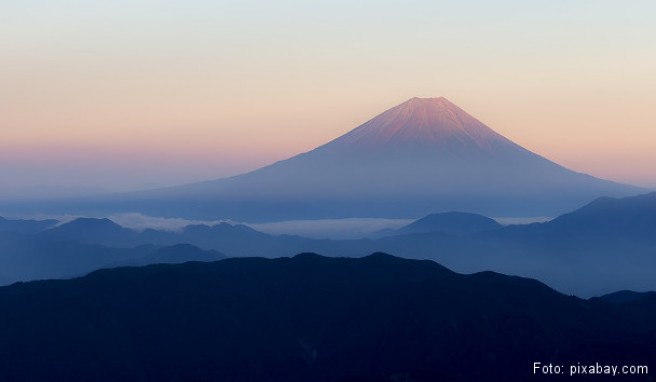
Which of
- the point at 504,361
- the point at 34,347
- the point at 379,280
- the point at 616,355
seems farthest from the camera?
the point at 379,280

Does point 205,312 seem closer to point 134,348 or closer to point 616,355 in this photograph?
point 134,348

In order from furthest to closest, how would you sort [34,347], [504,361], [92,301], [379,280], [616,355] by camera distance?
[379,280] < [92,301] < [34,347] < [504,361] < [616,355]

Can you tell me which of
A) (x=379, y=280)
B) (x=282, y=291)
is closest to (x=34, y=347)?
(x=282, y=291)

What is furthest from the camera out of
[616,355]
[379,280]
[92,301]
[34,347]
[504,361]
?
[379,280]

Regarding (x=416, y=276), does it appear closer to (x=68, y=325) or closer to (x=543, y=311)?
(x=543, y=311)

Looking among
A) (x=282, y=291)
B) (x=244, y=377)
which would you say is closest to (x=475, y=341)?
(x=244, y=377)

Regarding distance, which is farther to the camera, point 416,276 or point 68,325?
point 416,276
